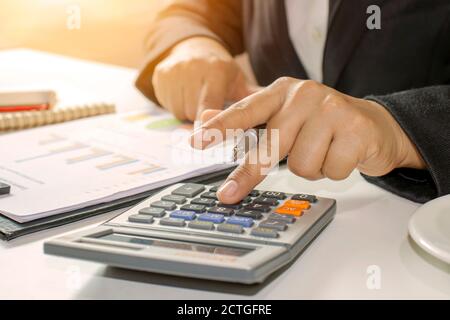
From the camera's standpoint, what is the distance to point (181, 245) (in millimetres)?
412

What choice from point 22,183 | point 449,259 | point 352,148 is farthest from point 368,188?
point 22,183

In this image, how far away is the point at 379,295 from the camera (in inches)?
15.2

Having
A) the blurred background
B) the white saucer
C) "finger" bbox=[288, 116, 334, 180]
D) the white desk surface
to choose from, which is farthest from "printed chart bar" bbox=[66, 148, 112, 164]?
the blurred background

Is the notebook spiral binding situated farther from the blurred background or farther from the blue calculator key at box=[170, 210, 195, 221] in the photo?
the blurred background

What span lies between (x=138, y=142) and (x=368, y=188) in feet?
0.87

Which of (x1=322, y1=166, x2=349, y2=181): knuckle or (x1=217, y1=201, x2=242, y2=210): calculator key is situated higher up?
(x1=322, y1=166, x2=349, y2=181): knuckle

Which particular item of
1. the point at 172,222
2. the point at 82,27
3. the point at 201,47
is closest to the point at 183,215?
the point at 172,222

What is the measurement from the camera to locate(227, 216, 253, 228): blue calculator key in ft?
1.45

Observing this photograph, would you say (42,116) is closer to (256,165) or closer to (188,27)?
(188,27)

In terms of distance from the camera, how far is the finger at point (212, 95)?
78 cm

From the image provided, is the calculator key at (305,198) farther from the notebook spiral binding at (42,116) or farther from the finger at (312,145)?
the notebook spiral binding at (42,116)

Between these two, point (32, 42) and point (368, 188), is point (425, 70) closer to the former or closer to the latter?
point (368, 188)

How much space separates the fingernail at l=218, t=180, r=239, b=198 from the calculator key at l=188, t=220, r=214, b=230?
5 cm

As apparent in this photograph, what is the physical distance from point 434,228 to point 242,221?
0.14 meters
